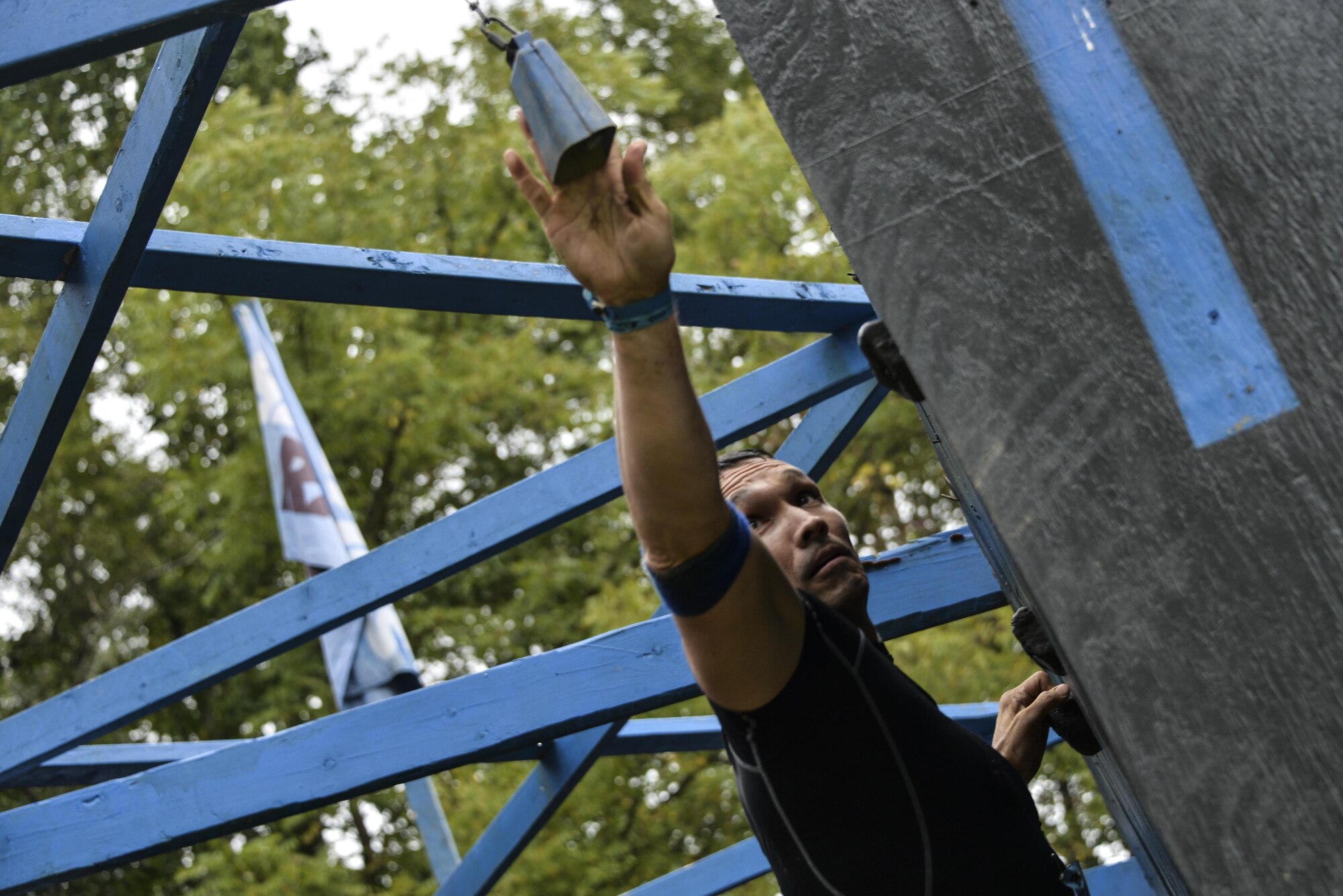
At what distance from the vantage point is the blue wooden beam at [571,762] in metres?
3.95

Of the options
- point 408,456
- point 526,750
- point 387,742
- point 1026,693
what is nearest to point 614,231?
point 1026,693

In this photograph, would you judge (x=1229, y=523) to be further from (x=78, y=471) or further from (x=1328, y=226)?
(x=78, y=471)

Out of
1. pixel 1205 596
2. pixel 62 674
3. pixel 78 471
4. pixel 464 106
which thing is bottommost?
pixel 1205 596

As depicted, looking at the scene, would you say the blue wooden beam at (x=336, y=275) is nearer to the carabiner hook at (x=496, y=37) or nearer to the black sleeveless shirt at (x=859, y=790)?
the carabiner hook at (x=496, y=37)

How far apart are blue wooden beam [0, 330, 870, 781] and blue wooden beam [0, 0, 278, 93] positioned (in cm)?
175

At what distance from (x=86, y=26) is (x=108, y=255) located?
29.6 inches

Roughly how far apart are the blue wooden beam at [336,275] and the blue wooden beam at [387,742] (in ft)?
2.55

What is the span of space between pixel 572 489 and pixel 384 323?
798cm

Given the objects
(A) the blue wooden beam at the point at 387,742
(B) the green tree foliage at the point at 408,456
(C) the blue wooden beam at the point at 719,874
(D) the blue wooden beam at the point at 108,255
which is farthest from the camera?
(B) the green tree foliage at the point at 408,456

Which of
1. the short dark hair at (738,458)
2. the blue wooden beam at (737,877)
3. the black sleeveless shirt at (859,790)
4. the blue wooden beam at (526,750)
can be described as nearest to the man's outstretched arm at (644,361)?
the black sleeveless shirt at (859,790)

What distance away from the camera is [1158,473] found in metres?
1.18

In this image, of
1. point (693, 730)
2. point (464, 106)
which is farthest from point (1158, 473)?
point (464, 106)

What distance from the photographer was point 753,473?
2355 mm

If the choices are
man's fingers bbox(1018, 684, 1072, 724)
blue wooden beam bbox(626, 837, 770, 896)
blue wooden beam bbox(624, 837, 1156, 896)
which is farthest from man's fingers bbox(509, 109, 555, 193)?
blue wooden beam bbox(626, 837, 770, 896)
